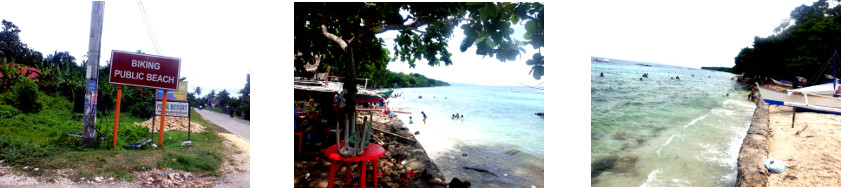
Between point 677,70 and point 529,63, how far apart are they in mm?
1926

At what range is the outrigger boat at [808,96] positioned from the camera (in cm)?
278

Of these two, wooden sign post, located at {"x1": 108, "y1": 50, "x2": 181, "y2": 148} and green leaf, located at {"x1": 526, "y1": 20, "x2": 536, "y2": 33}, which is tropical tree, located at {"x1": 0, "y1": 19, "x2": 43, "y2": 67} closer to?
wooden sign post, located at {"x1": 108, "y1": 50, "x2": 181, "y2": 148}

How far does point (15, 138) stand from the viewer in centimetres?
295

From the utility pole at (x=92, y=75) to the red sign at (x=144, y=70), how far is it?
23cm

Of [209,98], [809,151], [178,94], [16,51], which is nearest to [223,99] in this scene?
[209,98]

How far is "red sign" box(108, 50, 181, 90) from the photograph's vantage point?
2963mm

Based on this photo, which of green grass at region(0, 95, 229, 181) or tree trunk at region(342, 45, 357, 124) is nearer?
tree trunk at region(342, 45, 357, 124)

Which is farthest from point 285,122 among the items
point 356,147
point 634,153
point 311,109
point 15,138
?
point 15,138

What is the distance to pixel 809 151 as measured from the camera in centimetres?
249

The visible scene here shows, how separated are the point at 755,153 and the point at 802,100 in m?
0.95

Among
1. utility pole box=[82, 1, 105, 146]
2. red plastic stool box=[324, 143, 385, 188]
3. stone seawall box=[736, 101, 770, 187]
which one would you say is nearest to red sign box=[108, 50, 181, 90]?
utility pole box=[82, 1, 105, 146]

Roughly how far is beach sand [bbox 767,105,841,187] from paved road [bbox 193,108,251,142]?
5.17 metres

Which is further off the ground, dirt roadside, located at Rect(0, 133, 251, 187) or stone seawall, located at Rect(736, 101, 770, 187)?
stone seawall, located at Rect(736, 101, 770, 187)

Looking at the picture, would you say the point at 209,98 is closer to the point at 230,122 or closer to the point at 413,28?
the point at 230,122
